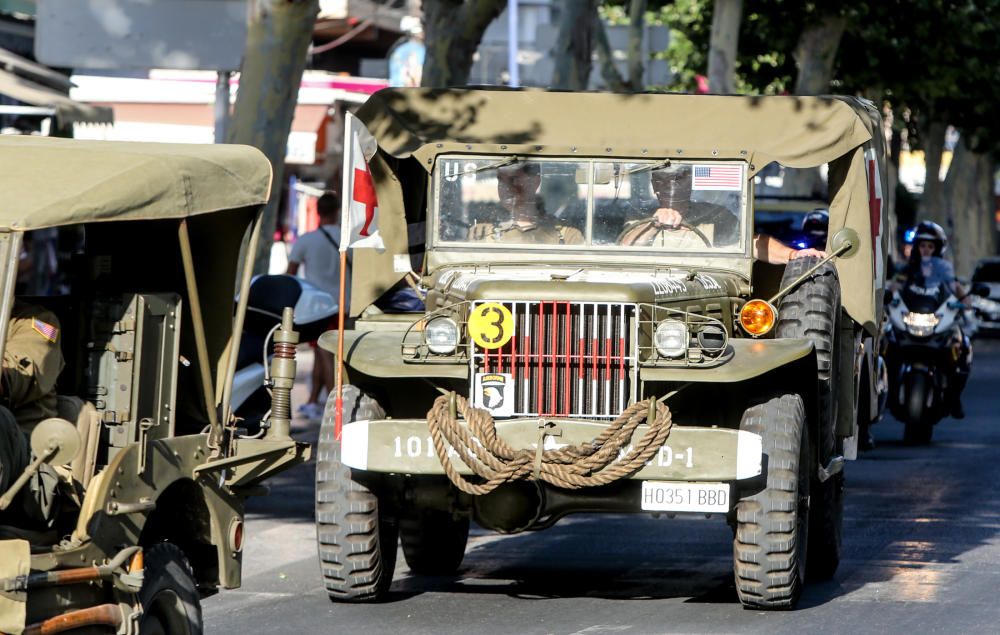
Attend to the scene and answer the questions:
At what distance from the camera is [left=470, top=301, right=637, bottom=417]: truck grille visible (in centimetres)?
884

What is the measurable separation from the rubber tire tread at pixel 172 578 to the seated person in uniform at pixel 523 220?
13.1 feet

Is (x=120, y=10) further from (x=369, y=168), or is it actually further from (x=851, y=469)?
(x=851, y=469)

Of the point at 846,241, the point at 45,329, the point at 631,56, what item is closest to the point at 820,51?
the point at 631,56

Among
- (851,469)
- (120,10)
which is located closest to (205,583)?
(120,10)

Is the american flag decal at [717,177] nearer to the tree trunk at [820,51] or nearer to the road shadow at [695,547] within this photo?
the road shadow at [695,547]

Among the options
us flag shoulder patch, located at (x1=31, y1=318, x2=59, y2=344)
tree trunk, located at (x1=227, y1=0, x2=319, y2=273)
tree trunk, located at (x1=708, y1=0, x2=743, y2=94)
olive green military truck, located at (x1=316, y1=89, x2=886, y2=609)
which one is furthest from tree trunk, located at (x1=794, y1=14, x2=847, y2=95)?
us flag shoulder patch, located at (x1=31, y1=318, x2=59, y2=344)

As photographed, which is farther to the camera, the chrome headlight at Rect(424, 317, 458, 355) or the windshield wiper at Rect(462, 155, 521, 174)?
the windshield wiper at Rect(462, 155, 521, 174)

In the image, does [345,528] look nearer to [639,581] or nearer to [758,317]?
[639,581]

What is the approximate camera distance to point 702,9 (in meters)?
39.1

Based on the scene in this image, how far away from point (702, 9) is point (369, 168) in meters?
29.3

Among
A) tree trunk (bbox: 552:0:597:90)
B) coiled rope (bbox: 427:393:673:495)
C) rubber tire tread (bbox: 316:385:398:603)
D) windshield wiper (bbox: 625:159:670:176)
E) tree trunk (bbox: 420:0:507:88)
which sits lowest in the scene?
rubber tire tread (bbox: 316:385:398:603)

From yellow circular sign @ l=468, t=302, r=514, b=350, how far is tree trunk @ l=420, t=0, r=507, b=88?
33.4 ft

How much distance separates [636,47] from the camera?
31.0 metres

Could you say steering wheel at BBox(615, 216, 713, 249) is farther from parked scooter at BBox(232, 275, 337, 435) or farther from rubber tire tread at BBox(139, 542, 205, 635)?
rubber tire tread at BBox(139, 542, 205, 635)
